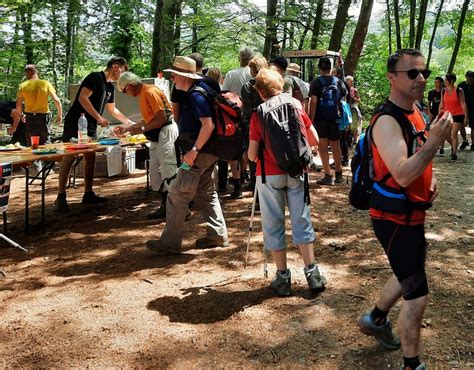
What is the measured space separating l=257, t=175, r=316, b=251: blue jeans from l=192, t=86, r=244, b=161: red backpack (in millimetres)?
933

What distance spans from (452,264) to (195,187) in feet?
8.29

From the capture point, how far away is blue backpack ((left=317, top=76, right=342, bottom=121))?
24.2 ft

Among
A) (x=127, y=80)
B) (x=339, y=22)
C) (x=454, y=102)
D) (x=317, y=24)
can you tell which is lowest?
(x=127, y=80)

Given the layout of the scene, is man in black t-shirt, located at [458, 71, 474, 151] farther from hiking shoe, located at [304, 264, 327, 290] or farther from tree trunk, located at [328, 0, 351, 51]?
hiking shoe, located at [304, 264, 327, 290]

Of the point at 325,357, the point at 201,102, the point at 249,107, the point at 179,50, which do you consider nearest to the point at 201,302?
the point at 325,357

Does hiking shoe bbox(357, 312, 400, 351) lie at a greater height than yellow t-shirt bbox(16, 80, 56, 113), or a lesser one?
lesser

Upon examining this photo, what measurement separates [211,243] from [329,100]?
11.6 ft

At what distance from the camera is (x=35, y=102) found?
380 inches

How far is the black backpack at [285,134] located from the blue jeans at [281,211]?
15 cm

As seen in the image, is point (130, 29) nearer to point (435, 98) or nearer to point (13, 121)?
point (13, 121)

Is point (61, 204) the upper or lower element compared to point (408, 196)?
lower

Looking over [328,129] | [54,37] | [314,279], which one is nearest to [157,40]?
[328,129]

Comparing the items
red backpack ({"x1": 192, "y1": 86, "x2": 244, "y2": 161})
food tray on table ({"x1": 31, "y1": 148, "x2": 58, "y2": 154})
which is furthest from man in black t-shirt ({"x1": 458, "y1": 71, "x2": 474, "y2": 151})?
food tray on table ({"x1": 31, "y1": 148, "x2": 58, "y2": 154})

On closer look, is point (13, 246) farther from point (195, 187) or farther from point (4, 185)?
point (195, 187)
